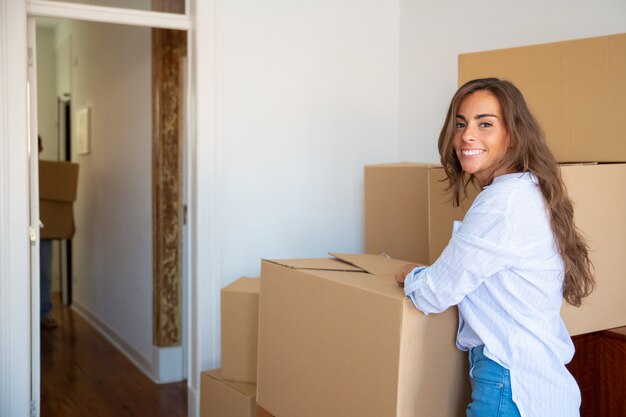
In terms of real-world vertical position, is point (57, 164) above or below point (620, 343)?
above

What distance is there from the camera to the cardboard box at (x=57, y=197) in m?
5.00

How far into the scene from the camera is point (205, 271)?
298cm

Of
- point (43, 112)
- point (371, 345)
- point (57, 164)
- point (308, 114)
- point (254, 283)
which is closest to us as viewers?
point (371, 345)

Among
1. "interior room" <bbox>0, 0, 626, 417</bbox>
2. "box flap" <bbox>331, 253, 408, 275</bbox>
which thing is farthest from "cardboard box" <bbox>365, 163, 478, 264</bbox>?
"box flap" <bbox>331, 253, 408, 275</bbox>

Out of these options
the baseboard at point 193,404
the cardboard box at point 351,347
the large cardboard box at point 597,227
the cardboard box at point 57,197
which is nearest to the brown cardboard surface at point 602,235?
the large cardboard box at point 597,227

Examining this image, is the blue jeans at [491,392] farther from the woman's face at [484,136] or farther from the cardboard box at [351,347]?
the woman's face at [484,136]

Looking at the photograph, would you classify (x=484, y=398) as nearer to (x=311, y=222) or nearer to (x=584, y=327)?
(x=584, y=327)

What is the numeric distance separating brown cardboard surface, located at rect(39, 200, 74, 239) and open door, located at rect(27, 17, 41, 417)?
2.45 m

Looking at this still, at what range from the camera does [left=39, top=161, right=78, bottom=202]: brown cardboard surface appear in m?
4.98

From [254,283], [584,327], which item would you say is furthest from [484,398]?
[254,283]

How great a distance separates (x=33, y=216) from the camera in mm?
Answer: 2711

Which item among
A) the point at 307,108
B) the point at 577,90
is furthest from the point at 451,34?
the point at 577,90

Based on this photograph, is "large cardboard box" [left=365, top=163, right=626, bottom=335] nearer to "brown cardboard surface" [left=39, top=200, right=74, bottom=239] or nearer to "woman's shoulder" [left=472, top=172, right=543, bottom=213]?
"woman's shoulder" [left=472, top=172, right=543, bottom=213]

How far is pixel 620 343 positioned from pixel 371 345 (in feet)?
2.32
